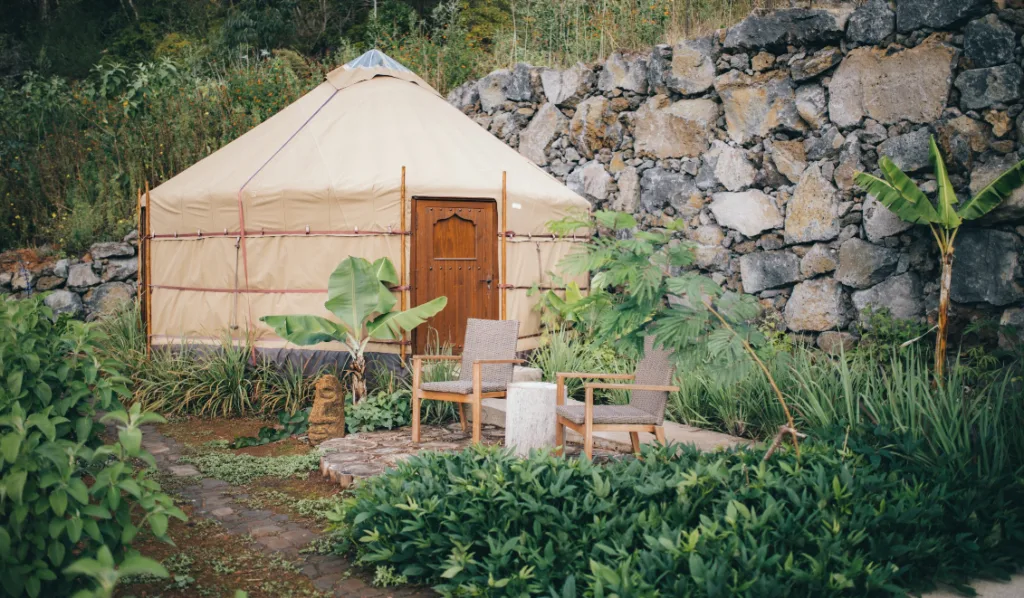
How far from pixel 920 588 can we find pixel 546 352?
4.08m

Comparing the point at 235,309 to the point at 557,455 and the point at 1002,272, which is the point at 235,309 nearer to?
the point at 557,455

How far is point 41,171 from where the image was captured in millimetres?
8836

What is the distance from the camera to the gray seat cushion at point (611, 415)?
13.0 ft

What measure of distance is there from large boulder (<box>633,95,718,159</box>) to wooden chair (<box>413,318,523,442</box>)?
2.62m

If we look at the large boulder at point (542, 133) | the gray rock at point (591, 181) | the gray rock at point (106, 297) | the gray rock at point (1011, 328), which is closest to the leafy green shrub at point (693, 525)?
the gray rock at point (1011, 328)

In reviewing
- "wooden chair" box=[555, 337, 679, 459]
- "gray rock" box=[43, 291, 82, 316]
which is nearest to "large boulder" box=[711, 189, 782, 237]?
"wooden chair" box=[555, 337, 679, 459]

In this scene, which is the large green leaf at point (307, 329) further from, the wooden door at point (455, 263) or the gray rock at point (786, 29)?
the gray rock at point (786, 29)

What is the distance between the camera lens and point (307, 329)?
582 centimetres

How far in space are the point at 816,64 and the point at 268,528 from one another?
495 centimetres

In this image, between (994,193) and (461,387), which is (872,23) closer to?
(994,193)

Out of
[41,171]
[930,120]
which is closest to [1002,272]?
[930,120]

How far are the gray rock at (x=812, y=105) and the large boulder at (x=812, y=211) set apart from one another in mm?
342

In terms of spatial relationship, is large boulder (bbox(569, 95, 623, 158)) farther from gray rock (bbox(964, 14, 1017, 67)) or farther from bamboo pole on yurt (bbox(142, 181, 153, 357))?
bamboo pole on yurt (bbox(142, 181, 153, 357))

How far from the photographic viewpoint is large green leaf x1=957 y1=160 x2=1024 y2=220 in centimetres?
473
